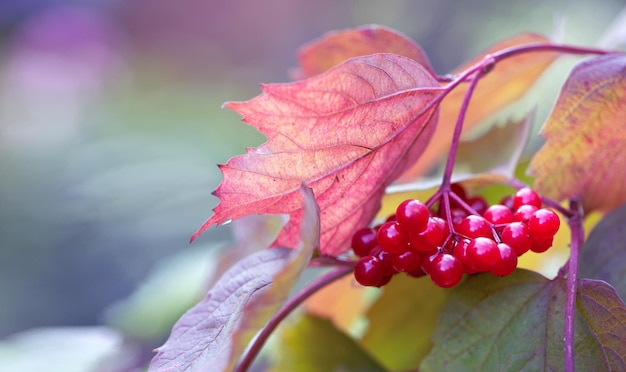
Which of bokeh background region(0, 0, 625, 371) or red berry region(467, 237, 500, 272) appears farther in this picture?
bokeh background region(0, 0, 625, 371)

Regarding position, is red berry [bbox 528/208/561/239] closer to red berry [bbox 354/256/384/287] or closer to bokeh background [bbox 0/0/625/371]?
red berry [bbox 354/256/384/287]

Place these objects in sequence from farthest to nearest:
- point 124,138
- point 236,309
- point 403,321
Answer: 1. point 124,138
2. point 403,321
3. point 236,309

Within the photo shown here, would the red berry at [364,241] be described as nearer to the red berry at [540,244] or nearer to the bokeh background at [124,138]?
the red berry at [540,244]

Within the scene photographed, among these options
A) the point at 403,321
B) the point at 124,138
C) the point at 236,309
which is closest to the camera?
the point at 236,309

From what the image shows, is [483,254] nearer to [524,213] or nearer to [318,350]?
[524,213]

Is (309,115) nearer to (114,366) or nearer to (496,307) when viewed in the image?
(496,307)

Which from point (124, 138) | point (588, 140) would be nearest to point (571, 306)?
point (588, 140)

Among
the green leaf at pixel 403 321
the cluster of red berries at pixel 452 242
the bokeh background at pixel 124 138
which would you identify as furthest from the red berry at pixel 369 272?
the bokeh background at pixel 124 138

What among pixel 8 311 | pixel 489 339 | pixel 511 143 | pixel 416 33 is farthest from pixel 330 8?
pixel 489 339

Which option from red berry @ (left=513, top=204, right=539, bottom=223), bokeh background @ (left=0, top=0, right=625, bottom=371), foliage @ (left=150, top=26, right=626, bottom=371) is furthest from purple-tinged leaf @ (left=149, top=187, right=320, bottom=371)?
bokeh background @ (left=0, top=0, right=625, bottom=371)
